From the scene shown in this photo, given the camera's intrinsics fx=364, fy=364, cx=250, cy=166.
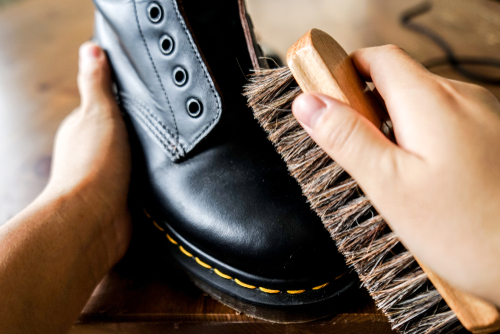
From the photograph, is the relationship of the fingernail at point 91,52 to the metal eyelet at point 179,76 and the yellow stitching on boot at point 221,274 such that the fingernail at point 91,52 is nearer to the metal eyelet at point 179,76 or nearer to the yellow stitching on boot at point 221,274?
the metal eyelet at point 179,76

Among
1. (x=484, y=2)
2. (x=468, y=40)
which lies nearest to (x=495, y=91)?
(x=468, y=40)

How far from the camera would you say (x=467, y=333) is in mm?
375

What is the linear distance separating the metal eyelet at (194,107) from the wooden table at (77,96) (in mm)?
211

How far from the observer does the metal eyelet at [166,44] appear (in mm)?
472

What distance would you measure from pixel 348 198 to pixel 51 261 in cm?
33

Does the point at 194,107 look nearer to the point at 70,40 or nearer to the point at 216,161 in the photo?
the point at 216,161

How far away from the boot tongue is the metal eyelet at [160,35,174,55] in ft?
0.12

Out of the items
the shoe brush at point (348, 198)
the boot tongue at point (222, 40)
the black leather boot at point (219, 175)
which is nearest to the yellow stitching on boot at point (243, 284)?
the black leather boot at point (219, 175)

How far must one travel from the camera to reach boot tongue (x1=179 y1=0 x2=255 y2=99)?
18.2 inches

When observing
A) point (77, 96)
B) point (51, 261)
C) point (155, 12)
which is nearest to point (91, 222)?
point (51, 261)

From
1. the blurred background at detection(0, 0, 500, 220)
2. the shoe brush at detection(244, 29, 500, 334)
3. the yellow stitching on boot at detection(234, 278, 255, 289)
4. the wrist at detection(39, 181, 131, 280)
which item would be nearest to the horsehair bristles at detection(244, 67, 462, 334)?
the shoe brush at detection(244, 29, 500, 334)

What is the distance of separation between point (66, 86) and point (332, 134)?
0.79 m

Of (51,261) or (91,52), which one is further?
(91,52)

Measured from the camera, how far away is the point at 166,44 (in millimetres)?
479
